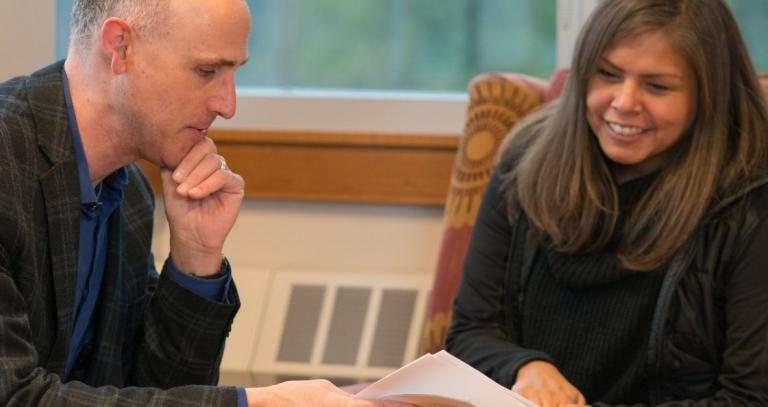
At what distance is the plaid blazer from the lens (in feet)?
4.33

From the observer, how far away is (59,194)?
144 cm

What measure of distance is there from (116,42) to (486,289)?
0.92m

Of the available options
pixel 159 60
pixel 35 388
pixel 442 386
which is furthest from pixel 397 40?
pixel 35 388

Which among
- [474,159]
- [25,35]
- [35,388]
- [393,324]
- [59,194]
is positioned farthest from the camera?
[393,324]

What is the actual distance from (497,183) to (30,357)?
1.07 meters

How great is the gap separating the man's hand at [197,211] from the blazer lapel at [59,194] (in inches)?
7.8

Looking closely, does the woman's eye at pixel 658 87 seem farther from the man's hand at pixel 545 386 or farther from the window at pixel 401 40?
the window at pixel 401 40

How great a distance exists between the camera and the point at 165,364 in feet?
5.41

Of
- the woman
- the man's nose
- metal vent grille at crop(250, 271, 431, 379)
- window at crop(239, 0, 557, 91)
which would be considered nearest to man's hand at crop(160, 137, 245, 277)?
the man's nose

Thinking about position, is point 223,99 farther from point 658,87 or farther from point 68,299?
point 658,87

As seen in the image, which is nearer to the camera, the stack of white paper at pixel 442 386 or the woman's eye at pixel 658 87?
the stack of white paper at pixel 442 386

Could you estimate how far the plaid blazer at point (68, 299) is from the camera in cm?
132

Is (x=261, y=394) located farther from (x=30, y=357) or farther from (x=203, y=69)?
(x=203, y=69)

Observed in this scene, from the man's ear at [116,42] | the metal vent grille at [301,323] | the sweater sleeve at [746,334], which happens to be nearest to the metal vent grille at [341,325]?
the metal vent grille at [301,323]
